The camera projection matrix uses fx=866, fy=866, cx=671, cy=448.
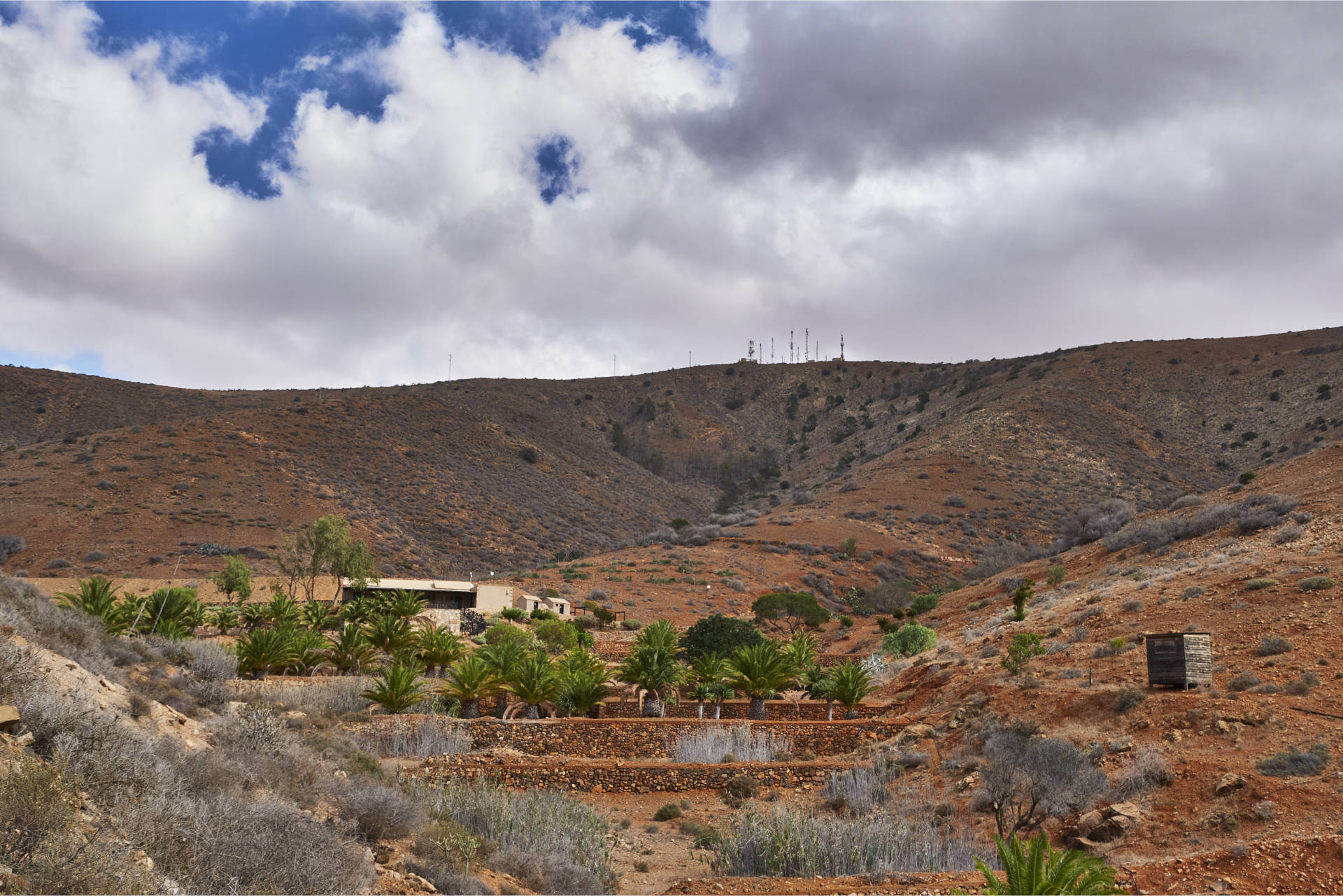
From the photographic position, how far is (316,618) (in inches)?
1185

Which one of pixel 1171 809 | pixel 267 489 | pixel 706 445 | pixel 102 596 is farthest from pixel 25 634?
pixel 706 445

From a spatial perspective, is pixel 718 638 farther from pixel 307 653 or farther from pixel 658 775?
pixel 307 653

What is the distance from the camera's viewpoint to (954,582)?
47875mm

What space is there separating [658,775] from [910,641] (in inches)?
593

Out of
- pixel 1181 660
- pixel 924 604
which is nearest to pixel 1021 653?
pixel 1181 660

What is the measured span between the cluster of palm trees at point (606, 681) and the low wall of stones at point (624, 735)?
1.03 m

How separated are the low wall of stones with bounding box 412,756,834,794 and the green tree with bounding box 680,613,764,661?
10.6 meters

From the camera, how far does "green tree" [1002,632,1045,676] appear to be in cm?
1967

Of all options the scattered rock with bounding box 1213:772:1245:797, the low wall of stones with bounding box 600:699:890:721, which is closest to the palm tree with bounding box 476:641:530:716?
the low wall of stones with bounding box 600:699:890:721

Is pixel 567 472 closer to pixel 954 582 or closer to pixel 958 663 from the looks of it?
pixel 954 582

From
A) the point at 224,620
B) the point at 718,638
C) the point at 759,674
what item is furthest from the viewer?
the point at 224,620

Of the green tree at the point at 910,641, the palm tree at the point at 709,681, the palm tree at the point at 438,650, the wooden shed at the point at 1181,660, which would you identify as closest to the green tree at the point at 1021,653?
the wooden shed at the point at 1181,660

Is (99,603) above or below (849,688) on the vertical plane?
above

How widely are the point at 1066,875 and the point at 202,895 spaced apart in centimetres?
690
